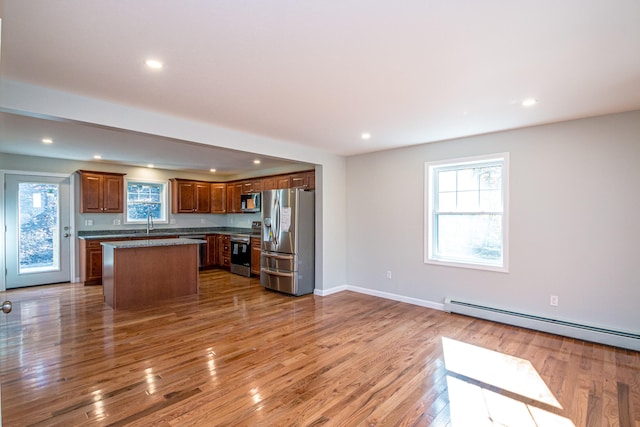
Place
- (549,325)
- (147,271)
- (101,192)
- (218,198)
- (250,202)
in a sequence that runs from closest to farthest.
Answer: (549,325)
(147,271)
(101,192)
(250,202)
(218,198)

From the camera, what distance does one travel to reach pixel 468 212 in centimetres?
460

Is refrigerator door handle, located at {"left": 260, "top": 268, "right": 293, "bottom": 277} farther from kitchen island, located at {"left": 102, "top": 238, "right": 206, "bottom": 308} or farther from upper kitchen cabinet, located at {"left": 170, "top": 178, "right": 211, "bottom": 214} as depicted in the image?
upper kitchen cabinet, located at {"left": 170, "top": 178, "right": 211, "bottom": 214}

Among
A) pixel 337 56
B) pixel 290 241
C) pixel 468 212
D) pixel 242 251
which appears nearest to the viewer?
pixel 337 56

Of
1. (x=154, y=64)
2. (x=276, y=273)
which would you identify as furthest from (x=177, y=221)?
(x=154, y=64)

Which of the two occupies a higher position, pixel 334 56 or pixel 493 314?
pixel 334 56

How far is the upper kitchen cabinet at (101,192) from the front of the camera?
21.0 feet

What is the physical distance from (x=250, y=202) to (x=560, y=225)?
582 cm

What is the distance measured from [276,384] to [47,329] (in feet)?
10.0

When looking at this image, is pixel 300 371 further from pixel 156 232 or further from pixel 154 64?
pixel 156 232

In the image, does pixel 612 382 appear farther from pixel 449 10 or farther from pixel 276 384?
pixel 449 10

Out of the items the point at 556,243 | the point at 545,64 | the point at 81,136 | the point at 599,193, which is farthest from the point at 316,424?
the point at 81,136

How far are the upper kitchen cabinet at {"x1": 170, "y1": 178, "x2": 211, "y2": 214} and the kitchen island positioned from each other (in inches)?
106

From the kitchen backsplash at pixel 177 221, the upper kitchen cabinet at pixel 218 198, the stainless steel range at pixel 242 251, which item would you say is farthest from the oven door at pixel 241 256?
the upper kitchen cabinet at pixel 218 198

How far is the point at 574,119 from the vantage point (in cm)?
369
